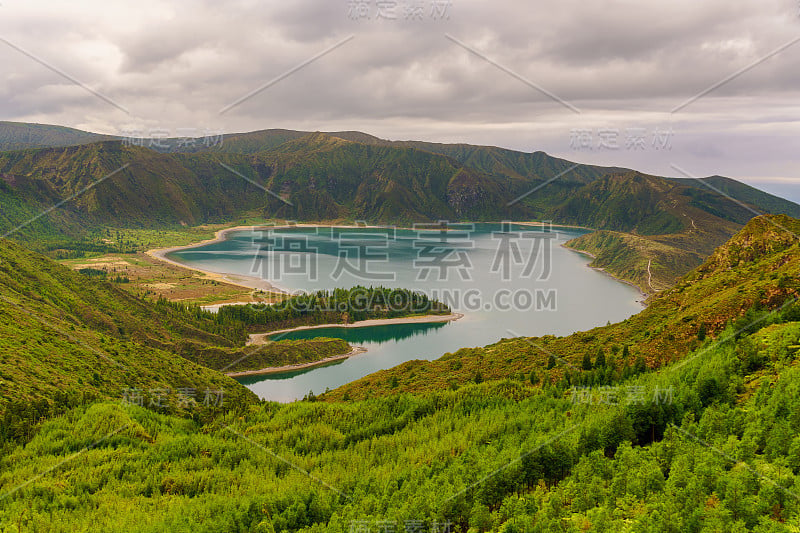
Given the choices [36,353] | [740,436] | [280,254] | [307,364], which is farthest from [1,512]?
[280,254]

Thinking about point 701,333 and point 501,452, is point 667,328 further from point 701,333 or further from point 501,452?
point 501,452

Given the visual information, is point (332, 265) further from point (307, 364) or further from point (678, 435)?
point (678, 435)

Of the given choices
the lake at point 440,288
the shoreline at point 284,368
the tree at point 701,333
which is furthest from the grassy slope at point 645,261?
the tree at point 701,333

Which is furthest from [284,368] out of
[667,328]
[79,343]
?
[667,328]

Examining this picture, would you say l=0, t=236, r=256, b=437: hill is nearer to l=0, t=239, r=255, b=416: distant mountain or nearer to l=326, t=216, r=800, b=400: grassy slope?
l=0, t=239, r=255, b=416: distant mountain

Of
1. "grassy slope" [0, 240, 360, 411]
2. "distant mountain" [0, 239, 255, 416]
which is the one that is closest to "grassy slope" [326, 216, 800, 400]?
"distant mountain" [0, 239, 255, 416]
